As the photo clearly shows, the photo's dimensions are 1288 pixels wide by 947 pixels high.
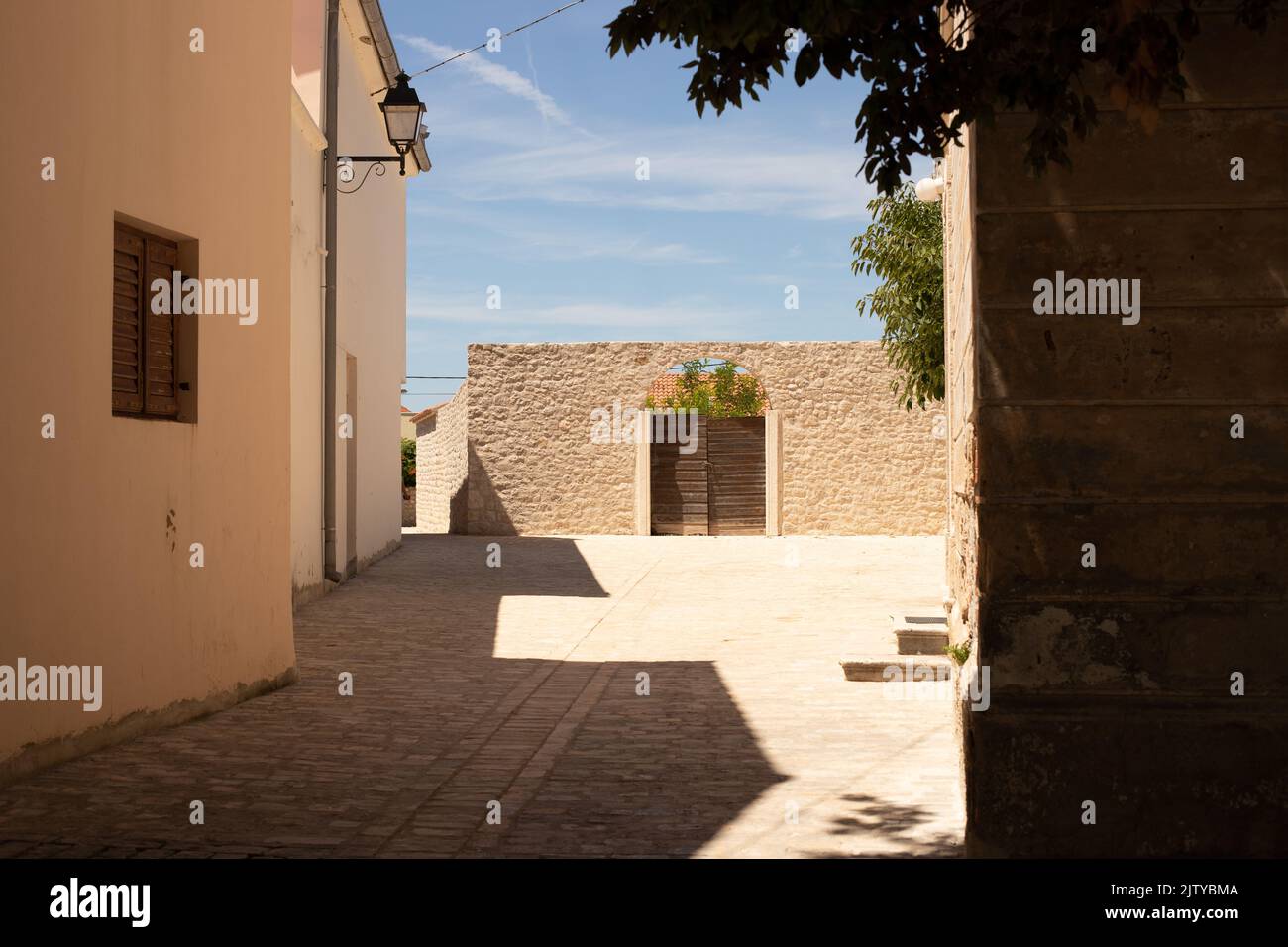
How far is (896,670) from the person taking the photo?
8.17 metres

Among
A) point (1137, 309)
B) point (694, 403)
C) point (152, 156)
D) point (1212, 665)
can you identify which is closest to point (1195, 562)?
point (1212, 665)

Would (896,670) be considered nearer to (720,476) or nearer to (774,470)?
(774,470)

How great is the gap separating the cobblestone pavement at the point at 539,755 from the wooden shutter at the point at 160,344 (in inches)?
65.3

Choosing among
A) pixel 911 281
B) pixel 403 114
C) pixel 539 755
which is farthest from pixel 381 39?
pixel 539 755

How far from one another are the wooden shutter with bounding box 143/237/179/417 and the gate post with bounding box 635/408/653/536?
17.0 meters

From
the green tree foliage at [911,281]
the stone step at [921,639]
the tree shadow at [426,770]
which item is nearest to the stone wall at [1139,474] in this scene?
the tree shadow at [426,770]

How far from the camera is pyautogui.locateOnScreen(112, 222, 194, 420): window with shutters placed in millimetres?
6344

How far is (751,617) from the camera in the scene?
456 inches

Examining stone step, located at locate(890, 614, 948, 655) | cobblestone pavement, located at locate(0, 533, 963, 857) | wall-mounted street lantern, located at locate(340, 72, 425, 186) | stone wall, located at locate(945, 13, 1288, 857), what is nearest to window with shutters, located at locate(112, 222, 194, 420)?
cobblestone pavement, located at locate(0, 533, 963, 857)

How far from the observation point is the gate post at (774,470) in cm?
2378

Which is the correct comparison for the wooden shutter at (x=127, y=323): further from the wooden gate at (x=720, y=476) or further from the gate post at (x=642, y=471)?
the wooden gate at (x=720, y=476)

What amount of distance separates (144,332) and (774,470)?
703 inches

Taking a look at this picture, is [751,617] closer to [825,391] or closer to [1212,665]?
[1212,665]
